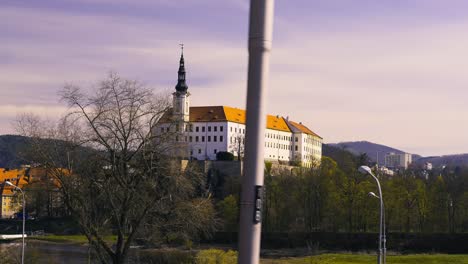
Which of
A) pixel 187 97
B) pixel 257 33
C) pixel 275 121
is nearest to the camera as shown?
pixel 257 33

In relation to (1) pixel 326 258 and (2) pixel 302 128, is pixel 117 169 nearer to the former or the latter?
(1) pixel 326 258

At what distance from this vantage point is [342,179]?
87.6 meters

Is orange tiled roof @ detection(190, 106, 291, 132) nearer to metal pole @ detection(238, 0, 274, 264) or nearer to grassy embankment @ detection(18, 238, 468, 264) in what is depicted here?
grassy embankment @ detection(18, 238, 468, 264)

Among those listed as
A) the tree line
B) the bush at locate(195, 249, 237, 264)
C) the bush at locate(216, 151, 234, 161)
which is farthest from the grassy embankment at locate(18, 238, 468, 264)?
the bush at locate(216, 151, 234, 161)

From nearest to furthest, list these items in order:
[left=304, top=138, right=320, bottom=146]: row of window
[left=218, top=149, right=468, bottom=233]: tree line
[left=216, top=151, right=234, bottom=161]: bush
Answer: [left=218, top=149, right=468, bottom=233]: tree line
[left=216, top=151, right=234, bottom=161]: bush
[left=304, top=138, right=320, bottom=146]: row of window

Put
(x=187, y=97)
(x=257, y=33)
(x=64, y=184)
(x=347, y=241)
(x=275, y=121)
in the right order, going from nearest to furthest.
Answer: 1. (x=257, y=33)
2. (x=64, y=184)
3. (x=347, y=241)
4. (x=187, y=97)
5. (x=275, y=121)

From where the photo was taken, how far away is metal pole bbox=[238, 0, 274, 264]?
455cm

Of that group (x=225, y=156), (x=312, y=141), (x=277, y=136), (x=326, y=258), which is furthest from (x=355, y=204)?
(x=312, y=141)

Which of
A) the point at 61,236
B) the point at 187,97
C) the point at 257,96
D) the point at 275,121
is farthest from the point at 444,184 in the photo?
the point at 257,96

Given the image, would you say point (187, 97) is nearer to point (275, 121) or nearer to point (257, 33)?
point (275, 121)

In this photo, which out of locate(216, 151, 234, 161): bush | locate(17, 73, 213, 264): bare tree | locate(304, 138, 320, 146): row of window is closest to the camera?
locate(17, 73, 213, 264): bare tree

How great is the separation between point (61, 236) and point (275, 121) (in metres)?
70.9

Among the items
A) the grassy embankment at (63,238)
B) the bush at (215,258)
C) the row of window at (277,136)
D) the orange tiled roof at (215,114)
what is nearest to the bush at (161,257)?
the bush at (215,258)

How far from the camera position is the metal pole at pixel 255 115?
4551mm
